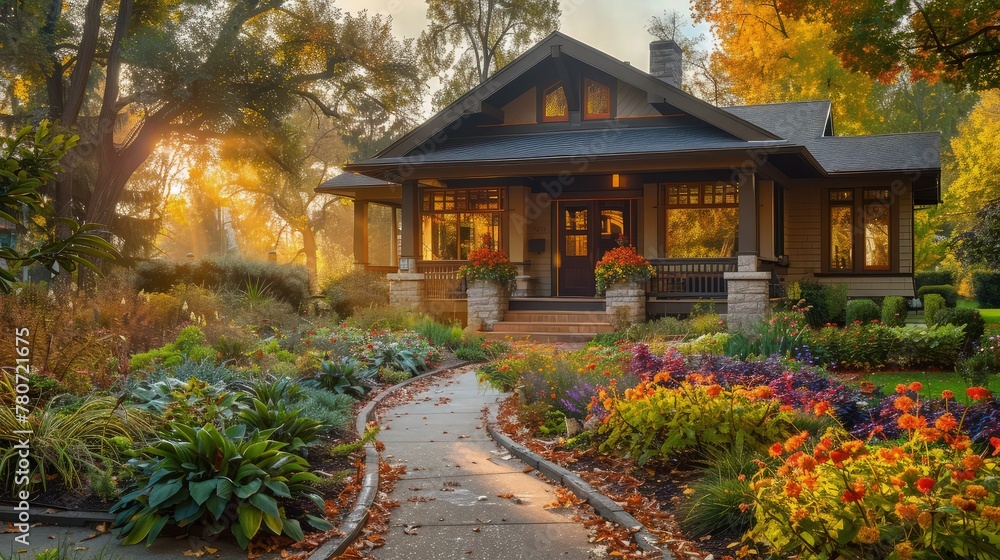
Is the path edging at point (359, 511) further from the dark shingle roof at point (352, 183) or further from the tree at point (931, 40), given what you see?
the dark shingle roof at point (352, 183)

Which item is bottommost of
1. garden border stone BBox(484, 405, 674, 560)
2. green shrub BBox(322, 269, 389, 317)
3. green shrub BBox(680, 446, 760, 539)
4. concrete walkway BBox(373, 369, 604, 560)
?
concrete walkway BBox(373, 369, 604, 560)

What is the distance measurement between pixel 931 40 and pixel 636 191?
9624 millimetres

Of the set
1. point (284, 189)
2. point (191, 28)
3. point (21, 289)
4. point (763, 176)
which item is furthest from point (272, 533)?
point (284, 189)

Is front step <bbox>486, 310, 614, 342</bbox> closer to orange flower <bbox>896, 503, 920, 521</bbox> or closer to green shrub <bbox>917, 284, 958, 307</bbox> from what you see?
orange flower <bbox>896, 503, 920, 521</bbox>

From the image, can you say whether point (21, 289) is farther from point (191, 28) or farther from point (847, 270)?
point (847, 270)

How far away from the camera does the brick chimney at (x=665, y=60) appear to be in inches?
752

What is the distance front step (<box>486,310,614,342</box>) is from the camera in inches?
686

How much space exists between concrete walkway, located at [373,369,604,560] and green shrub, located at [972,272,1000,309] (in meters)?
27.2

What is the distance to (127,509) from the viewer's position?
512cm

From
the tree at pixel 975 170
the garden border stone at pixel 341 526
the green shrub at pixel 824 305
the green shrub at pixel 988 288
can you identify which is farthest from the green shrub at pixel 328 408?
the green shrub at pixel 988 288

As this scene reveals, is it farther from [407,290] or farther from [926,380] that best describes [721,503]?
[407,290]

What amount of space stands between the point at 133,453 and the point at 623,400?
3.76m

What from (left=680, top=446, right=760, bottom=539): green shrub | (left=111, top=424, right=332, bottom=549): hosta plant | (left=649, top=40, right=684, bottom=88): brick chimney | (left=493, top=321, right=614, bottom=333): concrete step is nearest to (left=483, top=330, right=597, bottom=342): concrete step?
(left=493, top=321, right=614, bottom=333): concrete step

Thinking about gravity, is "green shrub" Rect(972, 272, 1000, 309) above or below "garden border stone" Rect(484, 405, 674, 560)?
above
